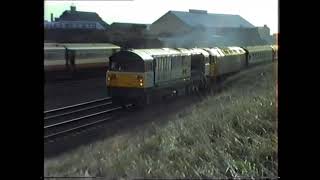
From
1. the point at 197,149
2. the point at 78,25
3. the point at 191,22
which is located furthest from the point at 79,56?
the point at 197,149

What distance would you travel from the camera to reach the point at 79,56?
4.07 meters

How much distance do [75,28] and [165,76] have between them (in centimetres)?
90

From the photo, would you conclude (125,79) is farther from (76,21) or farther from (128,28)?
(76,21)

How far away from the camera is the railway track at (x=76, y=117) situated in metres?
3.80

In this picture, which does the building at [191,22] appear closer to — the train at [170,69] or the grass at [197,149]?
the train at [170,69]

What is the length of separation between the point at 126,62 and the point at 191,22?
2.15ft

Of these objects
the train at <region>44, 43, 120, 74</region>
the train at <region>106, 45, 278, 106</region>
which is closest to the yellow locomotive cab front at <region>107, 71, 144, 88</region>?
the train at <region>106, 45, 278, 106</region>

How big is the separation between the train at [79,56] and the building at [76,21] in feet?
0.51
